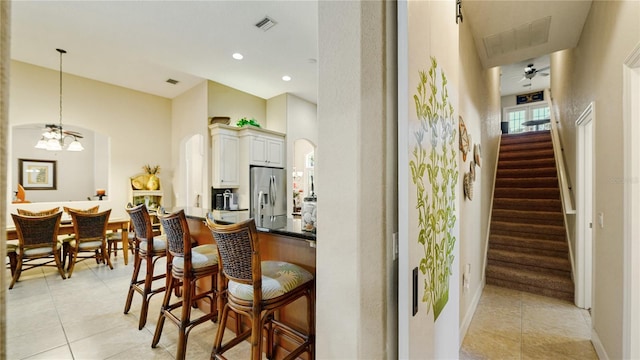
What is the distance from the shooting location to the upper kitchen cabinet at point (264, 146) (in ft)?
17.8

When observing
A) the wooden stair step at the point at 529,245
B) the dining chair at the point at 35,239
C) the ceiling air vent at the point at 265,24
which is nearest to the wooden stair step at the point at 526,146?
the wooden stair step at the point at 529,245

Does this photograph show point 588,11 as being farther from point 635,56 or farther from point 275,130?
point 275,130

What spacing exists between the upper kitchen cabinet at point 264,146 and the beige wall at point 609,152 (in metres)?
4.86

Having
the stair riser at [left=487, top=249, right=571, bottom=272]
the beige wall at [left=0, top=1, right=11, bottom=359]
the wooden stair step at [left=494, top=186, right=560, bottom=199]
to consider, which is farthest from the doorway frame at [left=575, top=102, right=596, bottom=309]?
the beige wall at [left=0, top=1, right=11, bottom=359]

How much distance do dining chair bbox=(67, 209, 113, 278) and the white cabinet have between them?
2.57 meters

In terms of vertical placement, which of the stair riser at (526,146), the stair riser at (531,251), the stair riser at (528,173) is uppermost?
the stair riser at (526,146)

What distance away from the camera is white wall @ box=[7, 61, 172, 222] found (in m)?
4.50

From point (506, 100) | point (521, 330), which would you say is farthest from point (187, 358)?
point (506, 100)

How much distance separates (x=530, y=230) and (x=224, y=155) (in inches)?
211

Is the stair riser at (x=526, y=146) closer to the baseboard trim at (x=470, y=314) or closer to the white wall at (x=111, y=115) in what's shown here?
the baseboard trim at (x=470, y=314)

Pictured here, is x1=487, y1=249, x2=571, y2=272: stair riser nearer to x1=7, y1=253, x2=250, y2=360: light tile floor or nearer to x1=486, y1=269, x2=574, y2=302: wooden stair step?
x1=486, y1=269, x2=574, y2=302: wooden stair step

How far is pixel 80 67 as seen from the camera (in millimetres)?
4695

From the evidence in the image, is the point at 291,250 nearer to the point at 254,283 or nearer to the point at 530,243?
the point at 254,283

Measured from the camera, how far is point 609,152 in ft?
6.56
